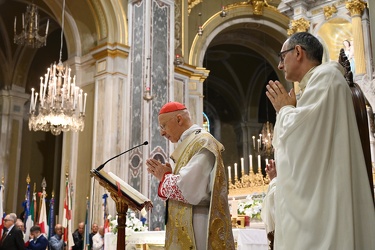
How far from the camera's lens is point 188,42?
13234 millimetres

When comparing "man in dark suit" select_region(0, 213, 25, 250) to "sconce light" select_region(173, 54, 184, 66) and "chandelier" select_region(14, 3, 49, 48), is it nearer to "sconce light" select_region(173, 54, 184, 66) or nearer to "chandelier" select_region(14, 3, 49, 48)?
"chandelier" select_region(14, 3, 49, 48)

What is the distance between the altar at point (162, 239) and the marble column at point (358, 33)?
5.82m

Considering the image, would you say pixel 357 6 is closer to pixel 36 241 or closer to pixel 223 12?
pixel 223 12

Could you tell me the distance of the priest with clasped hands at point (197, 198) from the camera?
2.95 m

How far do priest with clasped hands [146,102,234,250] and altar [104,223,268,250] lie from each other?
2.78 m

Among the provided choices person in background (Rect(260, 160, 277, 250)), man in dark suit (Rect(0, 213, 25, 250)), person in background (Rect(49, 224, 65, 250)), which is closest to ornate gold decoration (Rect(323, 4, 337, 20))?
person in background (Rect(49, 224, 65, 250))

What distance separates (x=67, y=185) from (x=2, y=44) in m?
7.12

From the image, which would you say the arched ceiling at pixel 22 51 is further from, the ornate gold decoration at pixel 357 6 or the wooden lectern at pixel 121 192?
the wooden lectern at pixel 121 192

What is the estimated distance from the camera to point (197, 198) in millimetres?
2963

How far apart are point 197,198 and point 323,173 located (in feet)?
3.43

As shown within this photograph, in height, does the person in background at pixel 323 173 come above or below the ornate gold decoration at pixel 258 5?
below

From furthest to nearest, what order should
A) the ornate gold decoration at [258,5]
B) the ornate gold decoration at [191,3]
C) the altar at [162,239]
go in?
the ornate gold decoration at [258,5] < the ornate gold decoration at [191,3] < the altar at [162,239]

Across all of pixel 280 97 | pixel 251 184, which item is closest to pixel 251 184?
pixel 251 184

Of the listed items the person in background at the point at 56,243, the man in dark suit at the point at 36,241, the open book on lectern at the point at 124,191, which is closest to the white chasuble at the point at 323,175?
the open book on lectern at the point at 124,191
